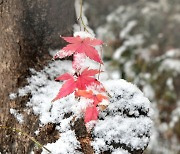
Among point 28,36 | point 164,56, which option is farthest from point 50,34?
point 164,56

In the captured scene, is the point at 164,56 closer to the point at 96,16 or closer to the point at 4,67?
the point at 96,16

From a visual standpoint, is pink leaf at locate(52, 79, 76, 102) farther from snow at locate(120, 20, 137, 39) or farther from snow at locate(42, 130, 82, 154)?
snow at locate(120, 20, 137, 39)

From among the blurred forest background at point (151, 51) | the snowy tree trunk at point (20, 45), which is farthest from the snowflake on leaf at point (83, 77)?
the blurred forest background at point (151, 51)

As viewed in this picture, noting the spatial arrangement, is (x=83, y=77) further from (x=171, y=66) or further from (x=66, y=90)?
(x=171, y=66)

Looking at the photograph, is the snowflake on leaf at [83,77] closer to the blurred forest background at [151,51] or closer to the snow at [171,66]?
the blurred forest background at [151,51]

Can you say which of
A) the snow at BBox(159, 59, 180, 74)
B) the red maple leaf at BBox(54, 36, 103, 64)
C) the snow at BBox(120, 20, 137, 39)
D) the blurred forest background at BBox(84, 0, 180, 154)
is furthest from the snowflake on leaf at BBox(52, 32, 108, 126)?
the snow at BBox(120, 20, 137, 39)

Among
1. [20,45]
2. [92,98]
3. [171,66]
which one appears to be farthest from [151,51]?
[92,98]
